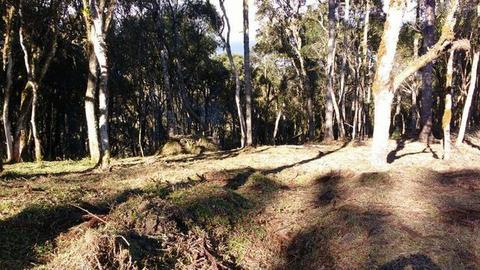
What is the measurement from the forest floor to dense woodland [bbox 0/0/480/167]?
7.73 ft

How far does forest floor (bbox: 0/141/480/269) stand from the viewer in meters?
6.45

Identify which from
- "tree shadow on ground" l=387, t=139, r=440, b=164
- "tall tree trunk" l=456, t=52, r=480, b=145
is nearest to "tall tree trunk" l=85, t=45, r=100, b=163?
"tree shadow on ground" l=387, t=139, r=440, b=164

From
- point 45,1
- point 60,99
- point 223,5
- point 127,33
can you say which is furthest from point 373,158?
point 60,99

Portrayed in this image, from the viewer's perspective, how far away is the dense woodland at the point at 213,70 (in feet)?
50.4

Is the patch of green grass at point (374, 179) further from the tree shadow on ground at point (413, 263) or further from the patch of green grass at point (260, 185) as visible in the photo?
the tree shadow on ground at point (413, 263)

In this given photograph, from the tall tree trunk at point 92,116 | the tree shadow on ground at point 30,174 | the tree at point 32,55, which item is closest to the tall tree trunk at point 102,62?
the tree shadow on ground at point 30,174

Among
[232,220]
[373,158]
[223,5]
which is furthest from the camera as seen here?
[223,5]

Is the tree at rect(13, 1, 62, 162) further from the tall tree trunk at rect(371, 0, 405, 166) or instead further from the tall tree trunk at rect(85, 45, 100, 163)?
the tall tree trunk at rect(371, 0, 405, 166)

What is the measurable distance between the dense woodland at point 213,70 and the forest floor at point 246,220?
2.35 meters

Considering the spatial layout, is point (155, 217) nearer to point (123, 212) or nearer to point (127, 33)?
point (123, 212)

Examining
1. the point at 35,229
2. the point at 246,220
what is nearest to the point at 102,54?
the point at 246,220

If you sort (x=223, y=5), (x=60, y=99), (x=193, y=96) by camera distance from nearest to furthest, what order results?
(x=223, y=5), (x=60, y=99), (x=193, y=96)

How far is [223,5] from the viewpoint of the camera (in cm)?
2183

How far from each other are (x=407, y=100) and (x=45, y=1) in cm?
3488
